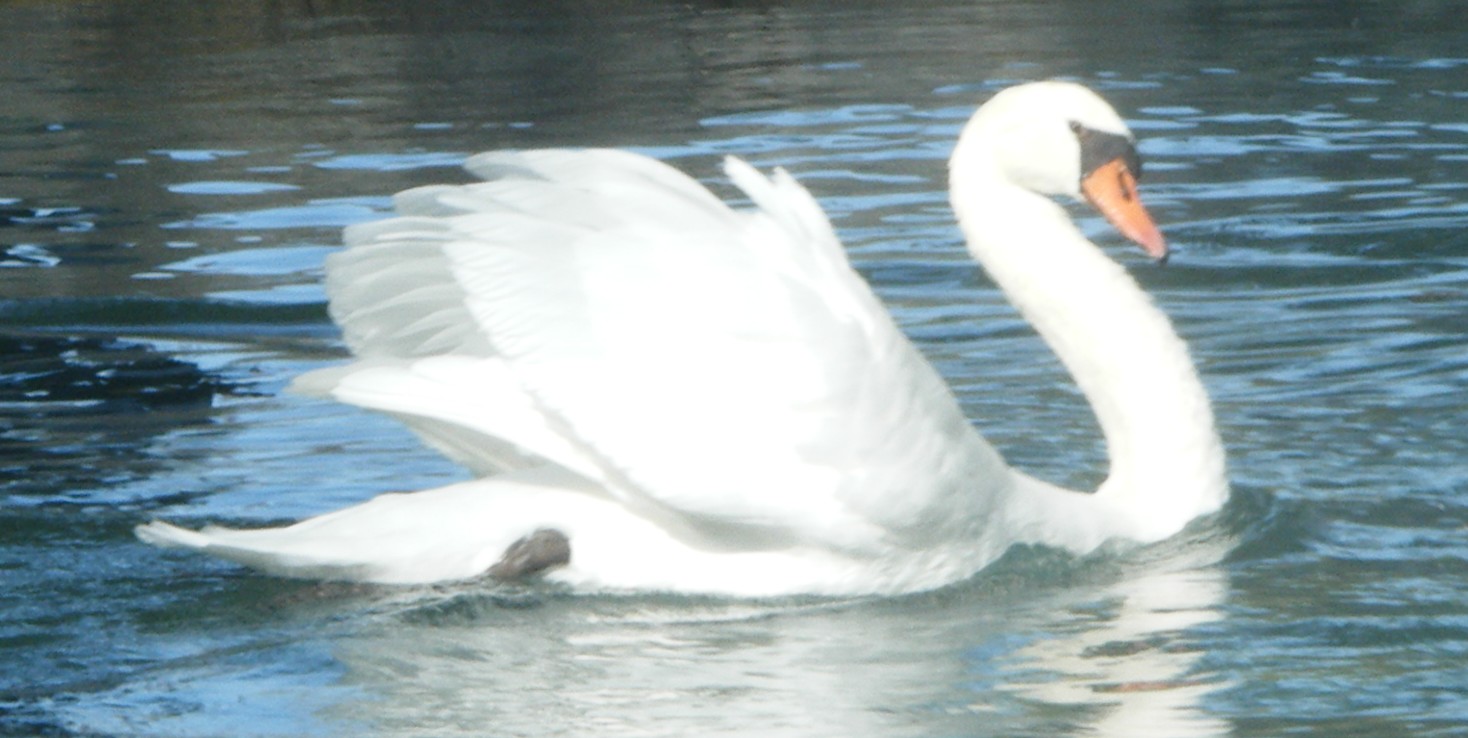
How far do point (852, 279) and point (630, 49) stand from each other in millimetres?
14075

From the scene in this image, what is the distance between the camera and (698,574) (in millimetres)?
4930

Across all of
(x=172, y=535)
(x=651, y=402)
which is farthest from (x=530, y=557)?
(x=172, y=535)

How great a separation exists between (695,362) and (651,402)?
0.39 feet

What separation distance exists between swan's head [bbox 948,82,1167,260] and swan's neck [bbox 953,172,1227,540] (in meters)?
0.06

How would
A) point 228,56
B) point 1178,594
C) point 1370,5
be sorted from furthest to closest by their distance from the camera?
1. point 1370,5
2. point 228,56
3. point 1178,594

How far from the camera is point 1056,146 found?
5.42 metres

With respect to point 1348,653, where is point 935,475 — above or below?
above

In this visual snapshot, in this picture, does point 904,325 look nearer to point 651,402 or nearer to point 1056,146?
point 1056,146

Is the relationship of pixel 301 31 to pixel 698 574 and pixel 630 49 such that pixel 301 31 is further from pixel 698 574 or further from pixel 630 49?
pixel 698 574

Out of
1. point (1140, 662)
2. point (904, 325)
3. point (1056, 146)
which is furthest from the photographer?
point (904, 325)

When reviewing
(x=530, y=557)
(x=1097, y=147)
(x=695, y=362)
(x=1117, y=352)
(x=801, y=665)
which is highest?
(x=1097, y=147)

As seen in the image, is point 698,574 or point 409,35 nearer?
point 698,574

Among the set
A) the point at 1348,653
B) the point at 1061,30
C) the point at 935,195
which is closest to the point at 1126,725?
the point at 1348,653

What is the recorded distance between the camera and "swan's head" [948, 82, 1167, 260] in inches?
213
